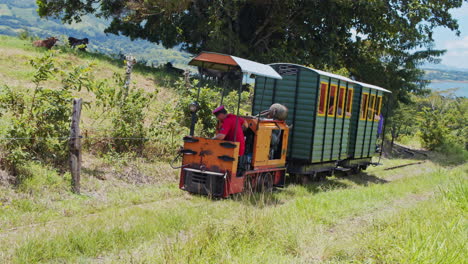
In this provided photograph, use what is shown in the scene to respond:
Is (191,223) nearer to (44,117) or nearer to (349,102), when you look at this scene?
(44,117)

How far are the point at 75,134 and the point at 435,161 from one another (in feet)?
72.6

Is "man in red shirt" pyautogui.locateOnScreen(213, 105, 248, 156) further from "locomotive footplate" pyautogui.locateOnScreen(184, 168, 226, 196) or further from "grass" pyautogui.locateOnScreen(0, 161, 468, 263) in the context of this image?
"grass" pyautogui.locateOnScreen(0, 161, 468, 263)

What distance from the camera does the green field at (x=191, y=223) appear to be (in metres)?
6.54

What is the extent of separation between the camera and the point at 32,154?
10695 mm

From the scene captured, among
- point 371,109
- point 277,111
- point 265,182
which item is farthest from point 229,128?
point 371,109

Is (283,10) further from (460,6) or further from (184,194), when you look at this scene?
(184,194)

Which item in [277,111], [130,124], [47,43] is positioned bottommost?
[130,124]

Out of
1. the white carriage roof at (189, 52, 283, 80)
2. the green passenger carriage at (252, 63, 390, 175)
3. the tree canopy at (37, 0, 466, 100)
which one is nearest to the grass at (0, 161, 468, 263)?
the white carriage roof at (189, 52, 283, 80)

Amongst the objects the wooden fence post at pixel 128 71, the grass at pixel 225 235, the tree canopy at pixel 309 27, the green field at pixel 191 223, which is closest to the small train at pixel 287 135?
the green field at pixel 191 223

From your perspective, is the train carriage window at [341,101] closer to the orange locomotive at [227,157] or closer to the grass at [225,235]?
the orange locomotive at [227,157]

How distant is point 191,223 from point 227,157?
114 inches

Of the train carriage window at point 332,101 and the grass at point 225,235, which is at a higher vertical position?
the train carriage window at point 332,101

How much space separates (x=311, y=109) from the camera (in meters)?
14.4

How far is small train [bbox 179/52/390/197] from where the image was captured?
36.9 feet
